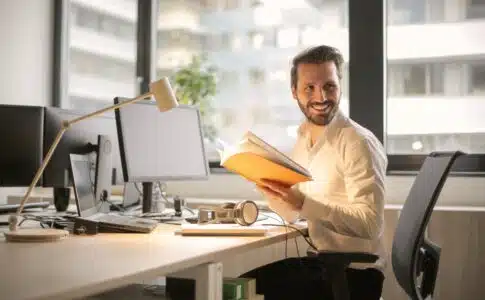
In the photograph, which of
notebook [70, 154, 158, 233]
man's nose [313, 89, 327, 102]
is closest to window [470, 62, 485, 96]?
man's nose [313, 89, 327, 102]

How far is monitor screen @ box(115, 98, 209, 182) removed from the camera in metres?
2.50

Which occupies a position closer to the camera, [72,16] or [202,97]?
[202,97]

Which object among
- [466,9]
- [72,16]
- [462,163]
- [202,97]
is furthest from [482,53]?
[72,16]

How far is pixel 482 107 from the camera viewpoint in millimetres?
3254

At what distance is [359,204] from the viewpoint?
2045mm

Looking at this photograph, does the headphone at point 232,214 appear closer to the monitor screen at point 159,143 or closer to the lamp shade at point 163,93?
the monitor screen at point 159,143

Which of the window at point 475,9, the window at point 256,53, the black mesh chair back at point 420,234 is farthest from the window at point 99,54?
the black mesh chair back at point 420,234

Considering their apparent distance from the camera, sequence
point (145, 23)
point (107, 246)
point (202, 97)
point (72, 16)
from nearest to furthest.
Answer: point (107, 246) → point (202, 97) → point (145, 23) → point (72, 16)

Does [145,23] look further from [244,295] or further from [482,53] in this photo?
[244,295]

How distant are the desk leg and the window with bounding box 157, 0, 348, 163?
6.84 feet

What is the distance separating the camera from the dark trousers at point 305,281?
204 cm

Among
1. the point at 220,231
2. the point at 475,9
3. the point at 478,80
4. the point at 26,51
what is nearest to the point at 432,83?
the point at 478,80

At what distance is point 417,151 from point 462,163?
263mm

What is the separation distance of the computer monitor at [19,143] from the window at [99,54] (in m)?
1.60
